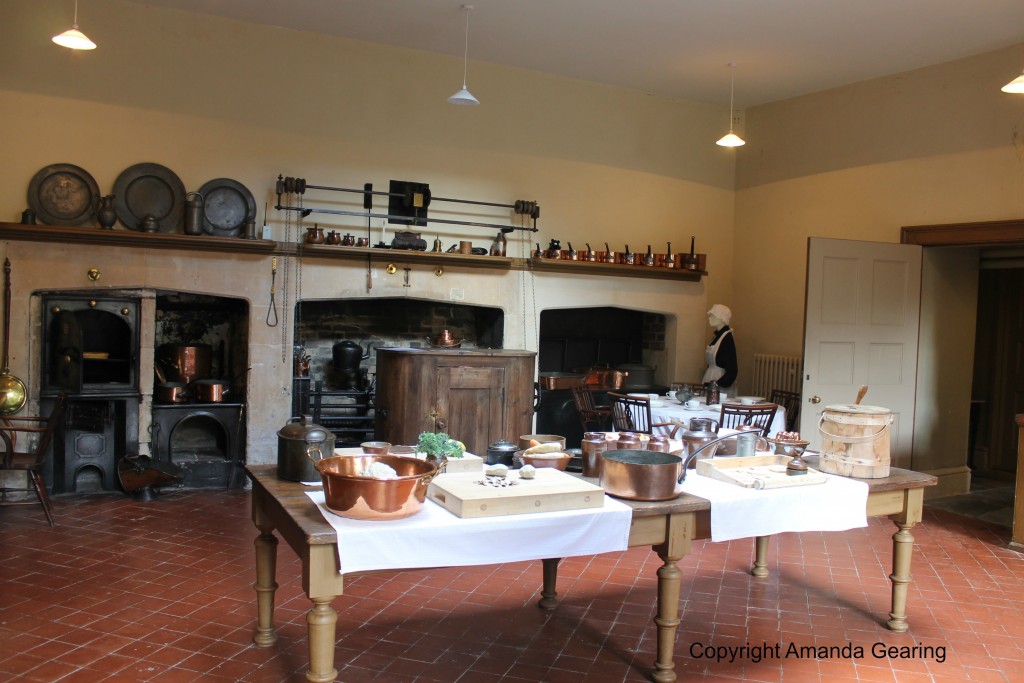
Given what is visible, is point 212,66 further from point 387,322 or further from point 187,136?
point 387,322

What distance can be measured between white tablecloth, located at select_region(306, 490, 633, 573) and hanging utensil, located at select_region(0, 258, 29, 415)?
4.06 metres

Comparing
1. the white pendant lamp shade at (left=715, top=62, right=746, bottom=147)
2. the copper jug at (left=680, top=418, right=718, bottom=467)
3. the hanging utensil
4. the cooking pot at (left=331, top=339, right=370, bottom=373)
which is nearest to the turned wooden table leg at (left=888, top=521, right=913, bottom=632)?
the copper jug at (left=680, top=418, right=718, bottom=467)

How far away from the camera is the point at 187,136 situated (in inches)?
260

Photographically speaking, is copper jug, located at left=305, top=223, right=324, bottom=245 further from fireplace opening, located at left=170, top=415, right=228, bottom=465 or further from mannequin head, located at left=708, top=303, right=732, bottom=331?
mannequin head, located at left=708, top=303, right=732, bottom=331

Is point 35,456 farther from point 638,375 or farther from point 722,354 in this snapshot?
point 722,354

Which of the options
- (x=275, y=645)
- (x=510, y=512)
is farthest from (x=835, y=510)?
(x=275, y=645)

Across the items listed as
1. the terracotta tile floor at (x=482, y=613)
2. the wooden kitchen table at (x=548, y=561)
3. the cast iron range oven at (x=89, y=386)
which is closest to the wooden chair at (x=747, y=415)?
the terracotta tile floor at (x=482, y=613)

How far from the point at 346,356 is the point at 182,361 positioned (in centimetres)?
137

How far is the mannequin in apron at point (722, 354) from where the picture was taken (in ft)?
26.3

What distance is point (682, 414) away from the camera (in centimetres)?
618

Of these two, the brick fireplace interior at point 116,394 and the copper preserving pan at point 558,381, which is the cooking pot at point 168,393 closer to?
the brick fireplace interior at point 116,394

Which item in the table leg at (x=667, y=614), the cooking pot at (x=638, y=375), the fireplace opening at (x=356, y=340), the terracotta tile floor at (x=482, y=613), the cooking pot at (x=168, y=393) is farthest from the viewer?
the cooking pot at (x=638, y=375)

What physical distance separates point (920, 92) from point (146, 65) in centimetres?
657

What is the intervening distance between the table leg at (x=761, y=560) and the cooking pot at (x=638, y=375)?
3648 mm
